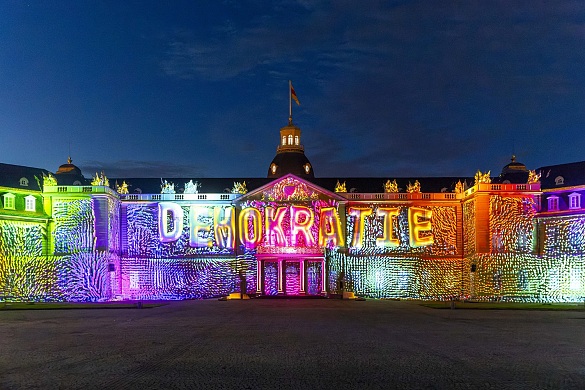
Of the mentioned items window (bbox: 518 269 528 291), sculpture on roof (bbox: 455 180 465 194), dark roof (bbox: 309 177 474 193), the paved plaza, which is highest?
dark roof (bbox: 309 177 474 193)

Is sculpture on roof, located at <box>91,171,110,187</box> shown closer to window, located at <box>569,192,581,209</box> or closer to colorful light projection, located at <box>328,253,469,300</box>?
colorful light projection, located at <box>328,253,469,300</box>

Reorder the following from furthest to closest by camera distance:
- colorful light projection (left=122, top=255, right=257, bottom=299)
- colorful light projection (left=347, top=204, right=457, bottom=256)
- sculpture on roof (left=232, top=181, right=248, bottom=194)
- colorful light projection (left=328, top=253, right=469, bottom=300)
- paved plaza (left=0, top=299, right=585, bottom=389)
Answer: sculpture on roof (left=232, top=181, right=248, bottom=194) < colorful light projection (left=347, top=204, right=457, bottom=256) < colorful light projection (left=328, top=253, right=469, bottom=300) < colorful light projection (left=122, top=255, right=257, bottom=299) < paved plaza (left=0, top=299, right=585, bottom=389)

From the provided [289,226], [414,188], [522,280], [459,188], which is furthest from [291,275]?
[522,280]

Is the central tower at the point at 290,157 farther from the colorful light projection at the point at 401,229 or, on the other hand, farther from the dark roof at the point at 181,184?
the colorful light projection at the point at 401,229

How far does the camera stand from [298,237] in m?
70.2

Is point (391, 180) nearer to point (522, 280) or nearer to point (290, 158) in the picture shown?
point (290, 158)

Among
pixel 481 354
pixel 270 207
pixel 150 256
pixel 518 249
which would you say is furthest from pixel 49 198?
pixel 481 354

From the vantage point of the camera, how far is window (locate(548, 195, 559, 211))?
6712 cm

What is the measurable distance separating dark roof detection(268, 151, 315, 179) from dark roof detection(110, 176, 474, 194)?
3.09 meters

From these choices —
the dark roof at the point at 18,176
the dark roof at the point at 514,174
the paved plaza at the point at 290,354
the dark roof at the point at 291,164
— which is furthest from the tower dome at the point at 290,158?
the paved plaza at the point at 290,354

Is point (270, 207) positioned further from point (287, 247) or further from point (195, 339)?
point (195, 339)

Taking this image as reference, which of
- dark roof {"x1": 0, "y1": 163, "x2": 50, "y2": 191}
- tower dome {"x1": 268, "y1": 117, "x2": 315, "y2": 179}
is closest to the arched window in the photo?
dark roof {"x1": 0, "y1": 163, "x2": 50, "y2": 191}

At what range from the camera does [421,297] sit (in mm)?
71000

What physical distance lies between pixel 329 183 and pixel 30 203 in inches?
1441
